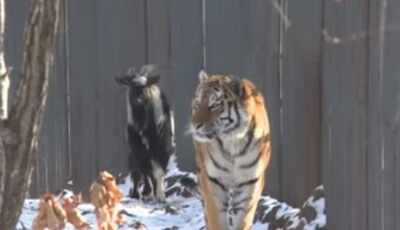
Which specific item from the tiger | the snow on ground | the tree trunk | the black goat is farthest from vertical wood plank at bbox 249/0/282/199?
the tree trunk

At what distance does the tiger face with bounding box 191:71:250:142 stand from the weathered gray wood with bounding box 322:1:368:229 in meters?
0.49

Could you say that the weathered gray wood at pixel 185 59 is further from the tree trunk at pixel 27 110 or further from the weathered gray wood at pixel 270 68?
the tree trunk at pixel 27 110

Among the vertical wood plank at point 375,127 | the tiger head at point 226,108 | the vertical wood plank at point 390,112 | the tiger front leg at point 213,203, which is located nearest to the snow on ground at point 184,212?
the tiger front leg at point 213,203

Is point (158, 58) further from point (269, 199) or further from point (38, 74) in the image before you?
point (38, 74)

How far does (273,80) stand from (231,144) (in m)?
0.80

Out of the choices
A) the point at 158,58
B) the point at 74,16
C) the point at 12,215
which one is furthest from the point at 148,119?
the point at 12,215

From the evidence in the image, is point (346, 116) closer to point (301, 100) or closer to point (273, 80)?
point (301, 100)

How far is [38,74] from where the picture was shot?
3.88 m

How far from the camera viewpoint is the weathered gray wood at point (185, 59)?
7.27 meters

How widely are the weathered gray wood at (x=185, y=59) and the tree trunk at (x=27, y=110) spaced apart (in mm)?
3391

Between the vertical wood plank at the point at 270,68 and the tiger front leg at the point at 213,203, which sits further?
the vertical wood plank at the point at 270,68

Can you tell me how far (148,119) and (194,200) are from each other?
2.02 feet

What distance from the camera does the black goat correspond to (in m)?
7.10

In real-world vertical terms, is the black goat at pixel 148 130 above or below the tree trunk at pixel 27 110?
below
